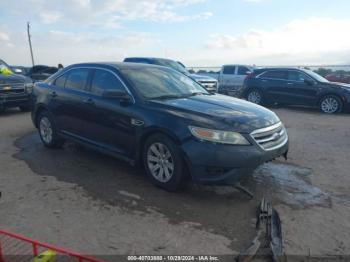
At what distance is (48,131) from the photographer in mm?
6734

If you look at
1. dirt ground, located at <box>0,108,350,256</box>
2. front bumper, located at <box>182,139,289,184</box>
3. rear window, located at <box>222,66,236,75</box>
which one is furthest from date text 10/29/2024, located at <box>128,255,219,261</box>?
rear window, located at <box>222,66,236,75</box>

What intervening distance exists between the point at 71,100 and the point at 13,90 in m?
6.06

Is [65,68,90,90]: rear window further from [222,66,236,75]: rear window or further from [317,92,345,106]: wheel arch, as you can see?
[222,66,236,75]: rear window

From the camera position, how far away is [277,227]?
3656mm

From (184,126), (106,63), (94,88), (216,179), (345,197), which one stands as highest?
(106,63)

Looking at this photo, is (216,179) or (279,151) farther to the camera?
(279,151)

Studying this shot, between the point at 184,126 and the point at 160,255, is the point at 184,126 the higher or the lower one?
the higher one

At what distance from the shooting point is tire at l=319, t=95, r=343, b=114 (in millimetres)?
12016

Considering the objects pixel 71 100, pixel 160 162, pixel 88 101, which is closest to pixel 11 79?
Result: pixel 71 100

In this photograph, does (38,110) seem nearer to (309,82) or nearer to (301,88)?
(301,88)

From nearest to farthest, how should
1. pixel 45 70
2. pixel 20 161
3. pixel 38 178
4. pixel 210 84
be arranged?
pixel 38 178 → pixel 20 161 → pixel 210 84 → pixel 45 70

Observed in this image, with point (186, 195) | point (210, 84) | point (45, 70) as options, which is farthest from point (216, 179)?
point (45, 70)

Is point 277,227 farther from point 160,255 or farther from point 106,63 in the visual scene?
point 106,63

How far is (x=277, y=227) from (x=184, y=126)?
60.3 inches
